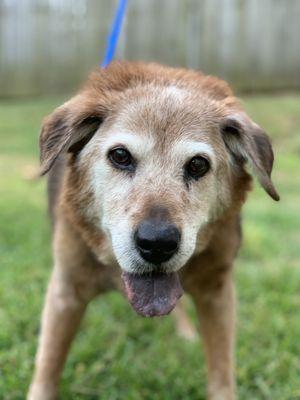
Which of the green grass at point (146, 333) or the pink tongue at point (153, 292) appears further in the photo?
the green grass at point (146, 333)

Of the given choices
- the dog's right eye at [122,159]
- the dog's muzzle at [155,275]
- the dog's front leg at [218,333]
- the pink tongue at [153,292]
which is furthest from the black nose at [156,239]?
the dog's front leg at [218,333]

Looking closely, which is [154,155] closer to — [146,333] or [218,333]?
[218,333]

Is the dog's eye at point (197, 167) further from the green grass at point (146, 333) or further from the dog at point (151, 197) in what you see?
the green grass at point (146, 333)

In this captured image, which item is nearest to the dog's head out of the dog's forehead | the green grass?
the dog's forehead

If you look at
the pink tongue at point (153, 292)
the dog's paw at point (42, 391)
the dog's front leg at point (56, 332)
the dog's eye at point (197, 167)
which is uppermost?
the dog's eye at point (197, 167)

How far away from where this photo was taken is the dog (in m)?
2.44

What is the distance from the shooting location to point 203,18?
12.8 m

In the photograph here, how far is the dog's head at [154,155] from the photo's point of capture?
2.41 m

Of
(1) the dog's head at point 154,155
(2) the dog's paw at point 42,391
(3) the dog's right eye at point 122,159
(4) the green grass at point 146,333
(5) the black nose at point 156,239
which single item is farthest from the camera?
(4) the green grass at point 146,333

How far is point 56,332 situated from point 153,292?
72 cm

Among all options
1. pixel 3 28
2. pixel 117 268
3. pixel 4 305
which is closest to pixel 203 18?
pixel 3 28

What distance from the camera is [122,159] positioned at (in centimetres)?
261

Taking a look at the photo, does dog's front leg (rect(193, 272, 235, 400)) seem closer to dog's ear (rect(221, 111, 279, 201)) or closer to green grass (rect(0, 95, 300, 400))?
green grass (rect(0, 95, 300, 400))

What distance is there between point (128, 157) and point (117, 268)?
0.54 m
